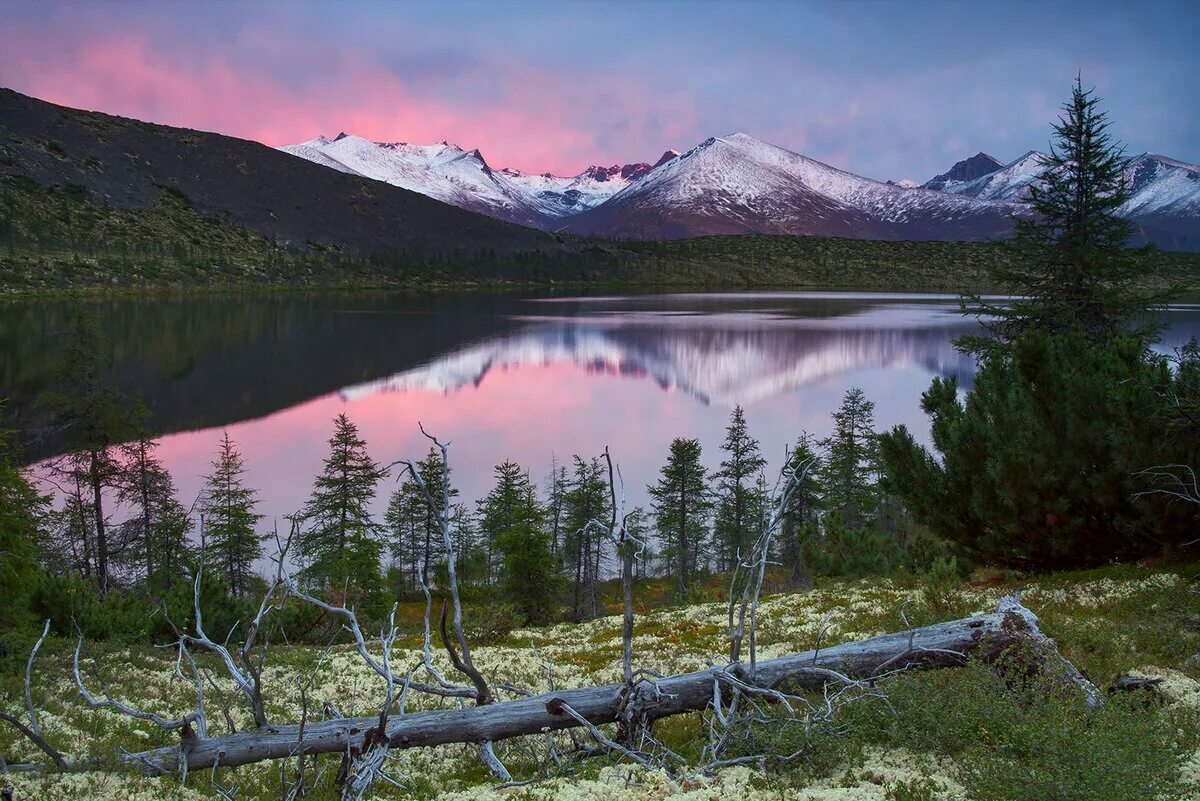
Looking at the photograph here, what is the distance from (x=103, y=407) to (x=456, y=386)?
33.3 m

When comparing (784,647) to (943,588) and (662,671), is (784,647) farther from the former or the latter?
(943,588)

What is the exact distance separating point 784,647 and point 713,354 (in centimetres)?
6663

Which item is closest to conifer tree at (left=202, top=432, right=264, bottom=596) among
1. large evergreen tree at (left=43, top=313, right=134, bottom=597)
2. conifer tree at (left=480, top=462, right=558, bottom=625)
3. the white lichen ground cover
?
large evergreen tree at (left=43, top=313, right=134, bottom=597)

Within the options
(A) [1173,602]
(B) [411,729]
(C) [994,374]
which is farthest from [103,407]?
(A) [1173,602]

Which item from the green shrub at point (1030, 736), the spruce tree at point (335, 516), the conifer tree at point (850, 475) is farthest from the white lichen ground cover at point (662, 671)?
the conifer tree at point (850, 475)

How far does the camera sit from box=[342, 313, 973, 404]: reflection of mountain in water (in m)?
64.9

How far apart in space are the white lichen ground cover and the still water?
9714 millimetres

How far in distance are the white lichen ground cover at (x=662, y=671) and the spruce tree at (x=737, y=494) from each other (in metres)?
19.9

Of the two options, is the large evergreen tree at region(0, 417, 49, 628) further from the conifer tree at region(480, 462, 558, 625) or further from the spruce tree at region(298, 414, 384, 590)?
the spruce tree at region(298, 414, 384, 590)

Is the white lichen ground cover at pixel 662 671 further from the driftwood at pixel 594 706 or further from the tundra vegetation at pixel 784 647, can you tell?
the driftwood at pixel 594 706

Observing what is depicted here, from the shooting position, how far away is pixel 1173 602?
442 inches

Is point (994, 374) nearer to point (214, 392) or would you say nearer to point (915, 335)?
point (214, 392)

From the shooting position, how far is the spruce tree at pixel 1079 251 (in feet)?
81.5

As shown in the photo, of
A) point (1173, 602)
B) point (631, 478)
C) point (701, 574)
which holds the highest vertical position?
point (1173, 602)
